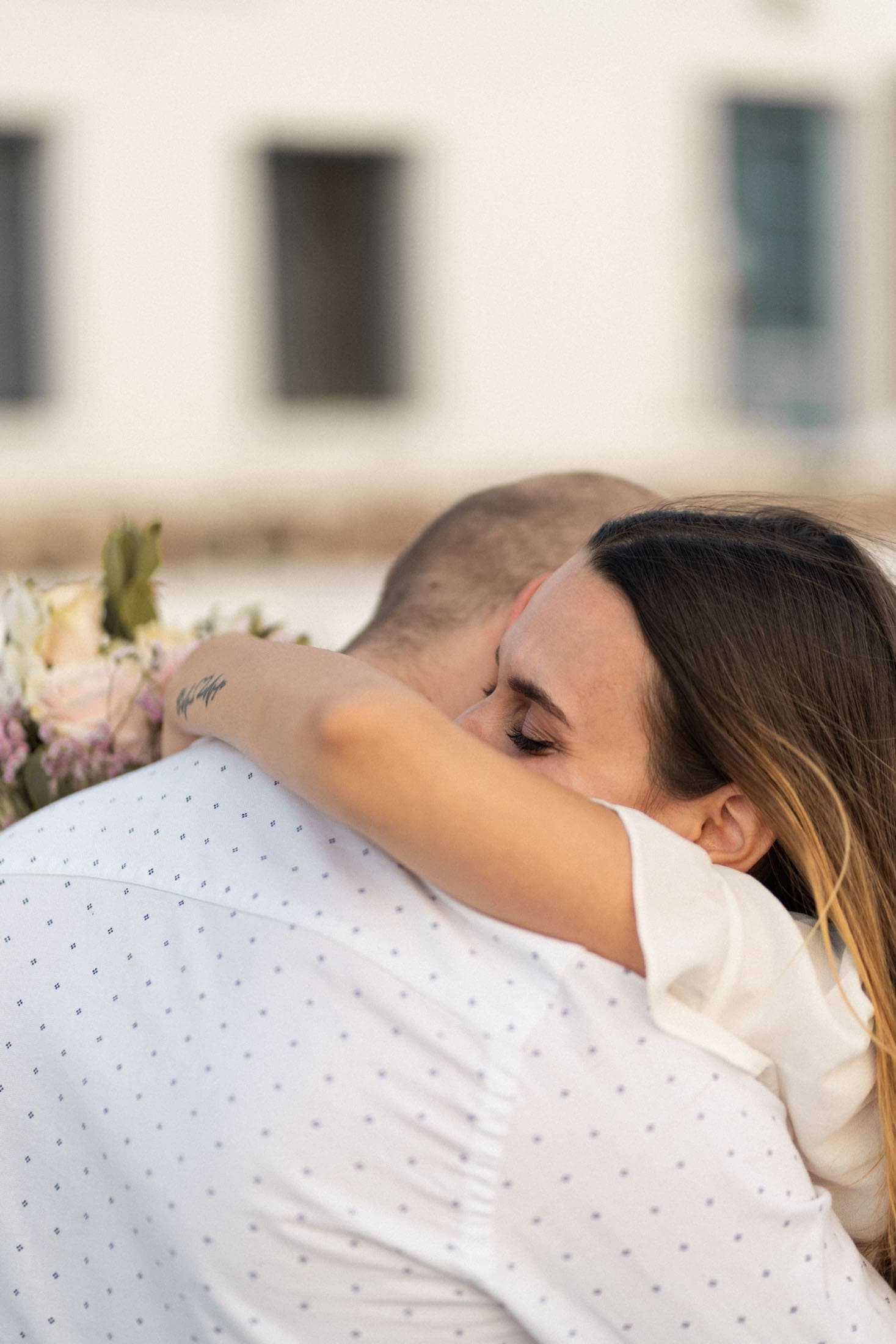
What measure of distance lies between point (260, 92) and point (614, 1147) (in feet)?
27.7

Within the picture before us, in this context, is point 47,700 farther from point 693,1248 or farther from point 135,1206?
point 693,1248

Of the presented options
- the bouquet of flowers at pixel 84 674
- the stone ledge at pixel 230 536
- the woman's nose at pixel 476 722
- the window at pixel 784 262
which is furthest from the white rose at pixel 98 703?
the window at pixel 784 262

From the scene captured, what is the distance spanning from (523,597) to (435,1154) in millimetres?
764

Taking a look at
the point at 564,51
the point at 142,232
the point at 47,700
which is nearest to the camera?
the point at 47,700

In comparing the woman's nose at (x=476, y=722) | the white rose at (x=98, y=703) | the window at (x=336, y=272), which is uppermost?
the window at (x=336, y=272)

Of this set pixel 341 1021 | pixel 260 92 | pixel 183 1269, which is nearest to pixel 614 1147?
pixel 341 1021

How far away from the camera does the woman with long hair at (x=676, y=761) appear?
1.10m

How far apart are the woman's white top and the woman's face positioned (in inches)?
5.5

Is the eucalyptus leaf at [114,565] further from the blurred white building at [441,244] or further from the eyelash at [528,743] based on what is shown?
the blurred white building at [441,244]

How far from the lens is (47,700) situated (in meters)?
1.80

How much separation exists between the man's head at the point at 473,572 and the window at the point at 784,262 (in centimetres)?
820

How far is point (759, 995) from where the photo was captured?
3.82 ft

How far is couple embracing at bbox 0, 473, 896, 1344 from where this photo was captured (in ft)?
3.56

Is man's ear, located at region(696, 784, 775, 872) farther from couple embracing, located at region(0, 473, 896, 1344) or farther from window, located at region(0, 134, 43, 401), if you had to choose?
window, located at region(0, 134, 43, 401)
